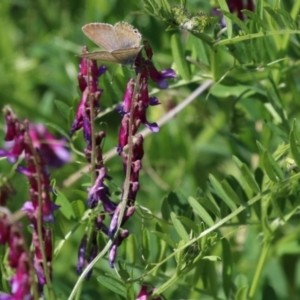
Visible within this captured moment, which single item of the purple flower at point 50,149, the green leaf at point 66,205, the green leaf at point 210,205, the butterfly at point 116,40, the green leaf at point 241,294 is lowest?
the green leaf at point 241,294

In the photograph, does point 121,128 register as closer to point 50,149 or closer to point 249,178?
point 249,178

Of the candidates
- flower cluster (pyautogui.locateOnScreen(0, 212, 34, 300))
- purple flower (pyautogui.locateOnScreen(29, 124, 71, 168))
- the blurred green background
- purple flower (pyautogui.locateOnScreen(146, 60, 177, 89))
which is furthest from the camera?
purple flower (pyautogui.locateOnScreen(29, 124, 71, 168))

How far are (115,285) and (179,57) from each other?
1.55 feet

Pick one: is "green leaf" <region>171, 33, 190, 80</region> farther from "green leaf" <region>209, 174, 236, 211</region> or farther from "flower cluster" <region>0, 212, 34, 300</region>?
"flower cluster" <region>0, 212, 34, 300</region>

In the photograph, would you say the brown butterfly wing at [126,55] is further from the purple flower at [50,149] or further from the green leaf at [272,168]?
the purple flower at [50,149]

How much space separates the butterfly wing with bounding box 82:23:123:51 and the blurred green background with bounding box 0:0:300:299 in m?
0.25

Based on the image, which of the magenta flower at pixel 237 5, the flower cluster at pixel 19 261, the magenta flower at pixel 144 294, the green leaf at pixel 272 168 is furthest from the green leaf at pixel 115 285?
the magenta flower at pixel 237 5

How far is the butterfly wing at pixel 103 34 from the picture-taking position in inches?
39.0

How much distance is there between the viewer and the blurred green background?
1.50m

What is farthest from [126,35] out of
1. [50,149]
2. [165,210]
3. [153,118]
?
[153,118]

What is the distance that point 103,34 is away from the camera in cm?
100

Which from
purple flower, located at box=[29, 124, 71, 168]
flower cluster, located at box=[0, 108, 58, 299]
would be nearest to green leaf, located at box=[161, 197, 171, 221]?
flower cluster, located at box=[0, 108, 58, 299]

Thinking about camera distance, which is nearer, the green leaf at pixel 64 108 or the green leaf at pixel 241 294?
the green leaf at pixel 241 294

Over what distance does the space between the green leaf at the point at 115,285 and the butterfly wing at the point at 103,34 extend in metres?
0.30
